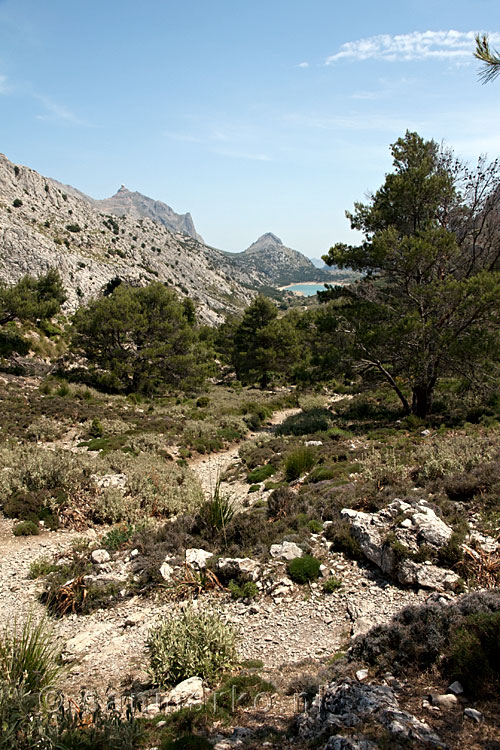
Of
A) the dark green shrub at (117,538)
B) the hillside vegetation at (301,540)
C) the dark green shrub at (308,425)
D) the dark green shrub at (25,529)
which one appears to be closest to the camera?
the hillside vegetation at (301,540)

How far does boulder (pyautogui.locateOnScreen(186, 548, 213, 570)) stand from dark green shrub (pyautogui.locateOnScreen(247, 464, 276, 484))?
5.88m

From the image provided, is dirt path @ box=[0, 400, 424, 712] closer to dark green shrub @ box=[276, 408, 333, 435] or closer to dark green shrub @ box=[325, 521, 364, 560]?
dark green shrub @ box=[325, 521, 364, 560]

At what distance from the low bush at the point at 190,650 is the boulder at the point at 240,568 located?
5.35ft

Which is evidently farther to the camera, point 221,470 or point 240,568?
point 221,470

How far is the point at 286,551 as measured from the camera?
8039 millimetres

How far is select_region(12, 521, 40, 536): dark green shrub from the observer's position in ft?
34.4

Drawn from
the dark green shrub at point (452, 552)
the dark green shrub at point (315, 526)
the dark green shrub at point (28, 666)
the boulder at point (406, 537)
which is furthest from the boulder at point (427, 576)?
the dark green shrub at point (28, 666)

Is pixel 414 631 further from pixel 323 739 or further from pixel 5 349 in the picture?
pixel 5 349

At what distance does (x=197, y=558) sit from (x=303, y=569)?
2.15m

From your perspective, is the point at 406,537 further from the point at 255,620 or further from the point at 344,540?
the point at 255,620

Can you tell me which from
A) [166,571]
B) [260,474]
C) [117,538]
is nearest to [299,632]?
[166,571]

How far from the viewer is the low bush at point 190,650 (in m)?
5.28

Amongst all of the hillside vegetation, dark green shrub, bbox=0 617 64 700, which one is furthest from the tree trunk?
dark green shrub, bbox=0 617 64 700

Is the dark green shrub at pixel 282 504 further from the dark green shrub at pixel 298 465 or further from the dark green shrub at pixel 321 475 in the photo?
the dark green shrub at pixel 298 465
